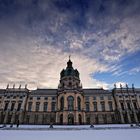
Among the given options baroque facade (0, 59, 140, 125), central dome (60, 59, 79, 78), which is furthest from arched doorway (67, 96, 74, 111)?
central dome (60, 59, 79, 78)

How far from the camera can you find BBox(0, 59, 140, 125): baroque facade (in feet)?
162

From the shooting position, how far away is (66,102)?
4766cm

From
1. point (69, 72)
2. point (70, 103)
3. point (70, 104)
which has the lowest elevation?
point (70, 104)

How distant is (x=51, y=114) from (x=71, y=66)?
21.0 m

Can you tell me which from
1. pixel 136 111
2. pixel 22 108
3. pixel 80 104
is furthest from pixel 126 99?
pixel 22 108

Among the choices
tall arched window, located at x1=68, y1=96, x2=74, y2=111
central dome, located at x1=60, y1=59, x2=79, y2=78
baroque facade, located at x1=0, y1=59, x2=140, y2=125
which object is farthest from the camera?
central dome, located at x1=60, y1=59, x2=79, y2=78

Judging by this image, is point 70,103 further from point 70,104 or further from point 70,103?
point 70,104

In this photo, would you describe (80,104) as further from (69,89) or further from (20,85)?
(20,85)

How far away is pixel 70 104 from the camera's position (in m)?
48.1

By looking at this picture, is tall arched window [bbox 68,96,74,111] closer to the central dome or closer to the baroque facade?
the baroque facade

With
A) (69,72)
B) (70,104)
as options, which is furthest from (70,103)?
(69,72)

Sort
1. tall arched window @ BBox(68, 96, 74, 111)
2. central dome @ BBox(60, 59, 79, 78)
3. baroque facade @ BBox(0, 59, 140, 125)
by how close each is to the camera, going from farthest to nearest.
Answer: central dome @ BBox(60, 59, 79, 78) < baroque facade @ BBox(0, 59, 140, 125) < tall arched window @ BBox(68, 96, 74, 111)

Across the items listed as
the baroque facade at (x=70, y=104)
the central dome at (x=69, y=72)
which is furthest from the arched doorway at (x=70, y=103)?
the central dome at (x=69, y=72)

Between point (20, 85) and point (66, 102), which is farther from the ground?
point (20, 85)
